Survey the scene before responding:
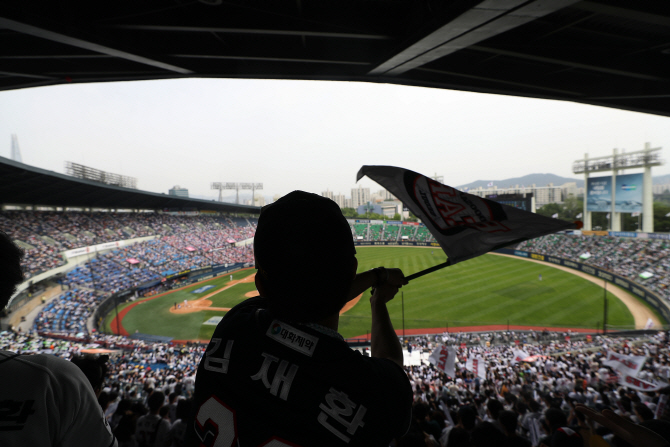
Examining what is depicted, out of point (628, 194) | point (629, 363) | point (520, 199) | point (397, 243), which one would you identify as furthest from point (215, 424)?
point (397, 243)

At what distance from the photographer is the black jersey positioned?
2.88 feet

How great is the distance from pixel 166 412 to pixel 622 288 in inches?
1272

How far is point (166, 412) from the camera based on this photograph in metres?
5.98

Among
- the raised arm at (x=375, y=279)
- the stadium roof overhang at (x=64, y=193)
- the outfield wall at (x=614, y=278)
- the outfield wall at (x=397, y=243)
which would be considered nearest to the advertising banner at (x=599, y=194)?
the outfield wall at (x=614, y=278)

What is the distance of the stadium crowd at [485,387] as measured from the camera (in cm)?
410

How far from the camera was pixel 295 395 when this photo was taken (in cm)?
88

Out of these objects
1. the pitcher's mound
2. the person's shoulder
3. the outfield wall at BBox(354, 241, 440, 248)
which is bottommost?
the pitcher's mound

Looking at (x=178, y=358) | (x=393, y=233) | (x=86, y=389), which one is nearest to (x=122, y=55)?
(x=86, y=389)

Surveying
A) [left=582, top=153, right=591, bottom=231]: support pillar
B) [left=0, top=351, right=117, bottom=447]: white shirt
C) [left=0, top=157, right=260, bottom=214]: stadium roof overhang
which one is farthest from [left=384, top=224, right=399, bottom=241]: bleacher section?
[left=0, top=351, right=117, bottom=447]: white shirt

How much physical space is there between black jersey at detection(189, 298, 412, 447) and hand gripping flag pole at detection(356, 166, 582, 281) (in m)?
1.43

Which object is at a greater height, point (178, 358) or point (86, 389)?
point (86, 389)

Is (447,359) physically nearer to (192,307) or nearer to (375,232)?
(192,307)

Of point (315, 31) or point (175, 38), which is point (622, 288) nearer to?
point (315, 31)

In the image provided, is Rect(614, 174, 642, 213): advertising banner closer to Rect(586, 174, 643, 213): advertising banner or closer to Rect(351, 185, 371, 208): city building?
Rect(586, 174, 643, 213): advertising banner
